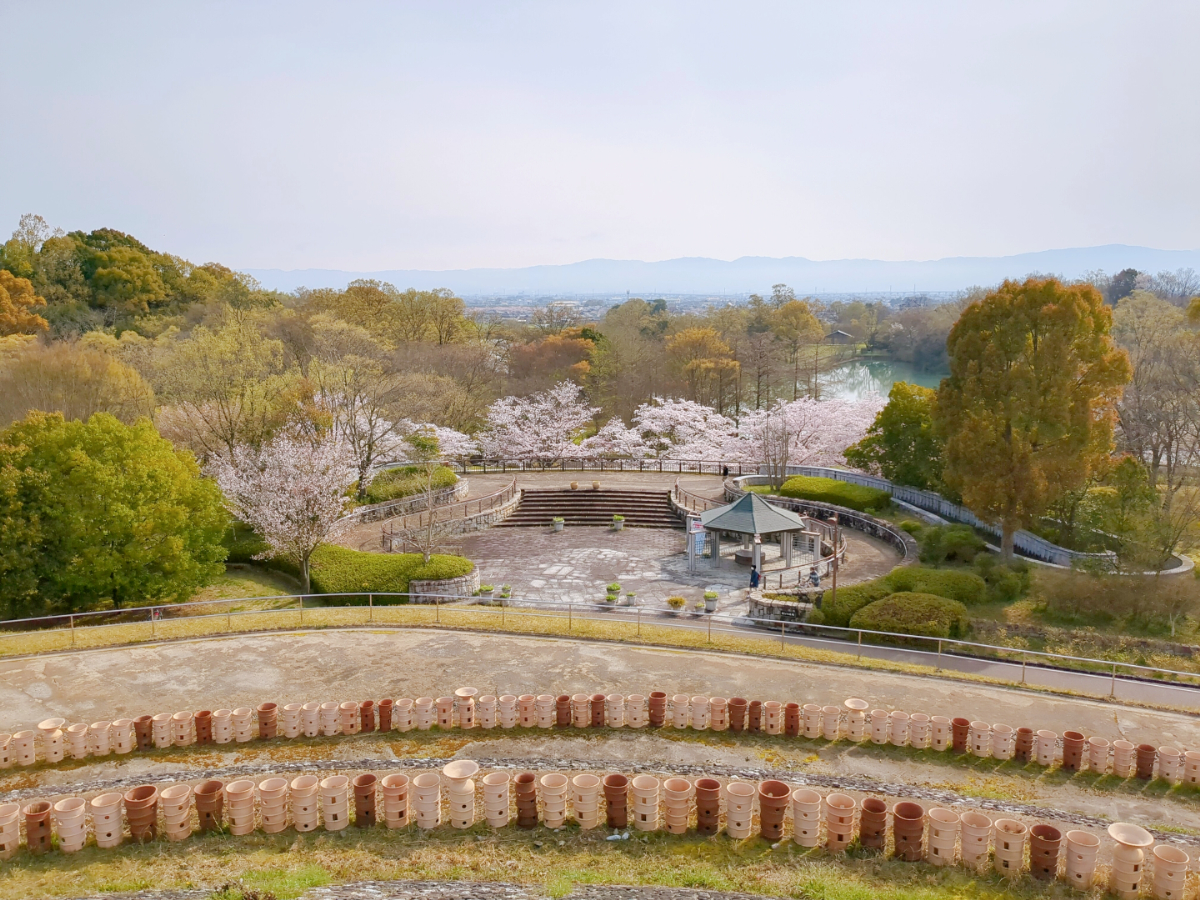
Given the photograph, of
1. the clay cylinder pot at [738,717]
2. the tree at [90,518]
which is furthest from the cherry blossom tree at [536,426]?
the clay cylinder pot at [738,717]

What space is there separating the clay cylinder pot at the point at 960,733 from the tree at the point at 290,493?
19.3m

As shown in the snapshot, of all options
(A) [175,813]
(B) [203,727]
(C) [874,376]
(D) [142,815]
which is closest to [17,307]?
(B) [203,727]

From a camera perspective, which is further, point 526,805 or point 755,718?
point 755,718

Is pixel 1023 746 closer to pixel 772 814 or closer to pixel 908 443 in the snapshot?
pixel 772 814

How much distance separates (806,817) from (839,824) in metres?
0.43

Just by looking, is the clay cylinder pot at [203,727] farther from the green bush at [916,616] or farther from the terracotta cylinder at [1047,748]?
the green bush at [916,616]

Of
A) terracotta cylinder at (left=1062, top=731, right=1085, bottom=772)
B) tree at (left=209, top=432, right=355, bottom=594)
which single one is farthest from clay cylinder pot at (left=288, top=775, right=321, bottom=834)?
tree at (left=209, top=432, right=355, bottom=594)

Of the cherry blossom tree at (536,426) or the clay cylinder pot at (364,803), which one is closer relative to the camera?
the clay cylinder pot at (364,803)

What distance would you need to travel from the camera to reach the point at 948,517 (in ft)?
95.6

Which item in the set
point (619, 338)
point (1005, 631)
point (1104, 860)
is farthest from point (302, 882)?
point (619, 338)

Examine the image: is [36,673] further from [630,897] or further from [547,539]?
[547,539]

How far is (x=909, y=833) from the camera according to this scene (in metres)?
9.92

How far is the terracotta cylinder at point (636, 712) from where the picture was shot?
44.7 feet

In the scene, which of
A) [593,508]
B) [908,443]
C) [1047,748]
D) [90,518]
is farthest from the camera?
[593,508]
